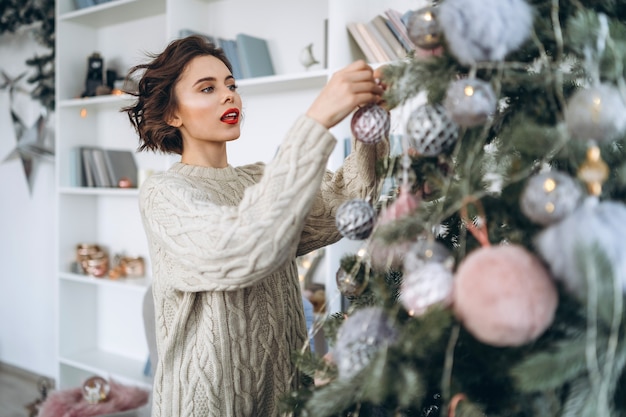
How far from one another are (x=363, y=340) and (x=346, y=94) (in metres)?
0.34

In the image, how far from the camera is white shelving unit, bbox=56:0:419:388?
8.18 feet

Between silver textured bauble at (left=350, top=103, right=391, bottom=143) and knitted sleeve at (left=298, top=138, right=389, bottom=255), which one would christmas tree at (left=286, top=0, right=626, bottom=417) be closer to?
silver textured bauble at (left=350, top=103, right=391, bottom=143)

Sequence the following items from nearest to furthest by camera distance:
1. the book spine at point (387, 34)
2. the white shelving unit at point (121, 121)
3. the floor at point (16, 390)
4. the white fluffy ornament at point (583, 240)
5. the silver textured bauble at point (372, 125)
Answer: the white fluffy ornament at point (583, 240) → the silver textured bauble at point (372, 125) → the book spine at point (387, 34) → the white shelving unit at point (121, 121) → the floor at point (16, 390)

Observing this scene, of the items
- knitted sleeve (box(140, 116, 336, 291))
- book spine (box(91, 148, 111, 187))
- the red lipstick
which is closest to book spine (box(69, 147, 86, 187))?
book spine (box(91, 148, 111, 187))

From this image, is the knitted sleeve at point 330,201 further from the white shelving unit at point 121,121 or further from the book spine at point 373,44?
the white shelving unit at point 121,121

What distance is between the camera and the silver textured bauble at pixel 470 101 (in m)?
0.53

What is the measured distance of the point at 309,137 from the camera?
75cm

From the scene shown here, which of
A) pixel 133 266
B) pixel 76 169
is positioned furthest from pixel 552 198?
pixel 76 169

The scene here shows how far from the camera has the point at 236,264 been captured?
30.6 inches

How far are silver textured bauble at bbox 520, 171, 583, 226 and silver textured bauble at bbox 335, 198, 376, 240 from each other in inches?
7.3

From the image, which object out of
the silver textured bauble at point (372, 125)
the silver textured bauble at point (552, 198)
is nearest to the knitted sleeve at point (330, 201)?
the silver textured bauble at point (372, 125)

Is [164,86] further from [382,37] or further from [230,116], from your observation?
[382,37]

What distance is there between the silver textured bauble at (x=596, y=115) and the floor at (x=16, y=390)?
316 cm

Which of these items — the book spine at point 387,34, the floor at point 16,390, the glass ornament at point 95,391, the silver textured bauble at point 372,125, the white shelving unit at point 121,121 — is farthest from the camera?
the floor at point 16,390
